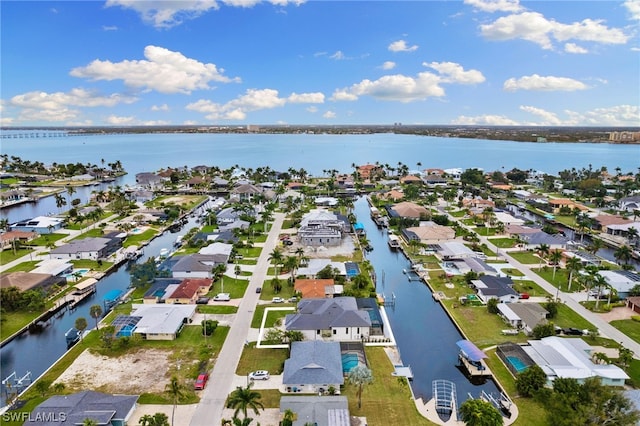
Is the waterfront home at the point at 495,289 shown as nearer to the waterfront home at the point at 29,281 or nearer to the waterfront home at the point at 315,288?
the waterfront home at the point at 315,288

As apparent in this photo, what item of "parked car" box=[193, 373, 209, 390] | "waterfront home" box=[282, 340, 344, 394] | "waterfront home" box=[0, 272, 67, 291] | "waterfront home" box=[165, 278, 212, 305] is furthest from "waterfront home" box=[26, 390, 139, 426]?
"waterfront home" box=[0, 272, 67, 291]

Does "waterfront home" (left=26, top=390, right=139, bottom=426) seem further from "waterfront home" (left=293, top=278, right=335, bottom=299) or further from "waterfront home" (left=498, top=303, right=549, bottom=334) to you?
"waterfront home" (left=498, top=303, right=549, bottom=334)

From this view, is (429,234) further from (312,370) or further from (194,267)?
(312,370)

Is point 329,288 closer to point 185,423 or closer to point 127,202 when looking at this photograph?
point 185,423

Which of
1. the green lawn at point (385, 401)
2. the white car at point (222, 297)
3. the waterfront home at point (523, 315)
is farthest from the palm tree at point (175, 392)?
the waterfront home at point (523, 315)

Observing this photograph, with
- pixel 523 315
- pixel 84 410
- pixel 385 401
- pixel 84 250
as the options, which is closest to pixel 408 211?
pixel 523 315

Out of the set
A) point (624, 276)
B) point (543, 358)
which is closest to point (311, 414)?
point (543, 358)
